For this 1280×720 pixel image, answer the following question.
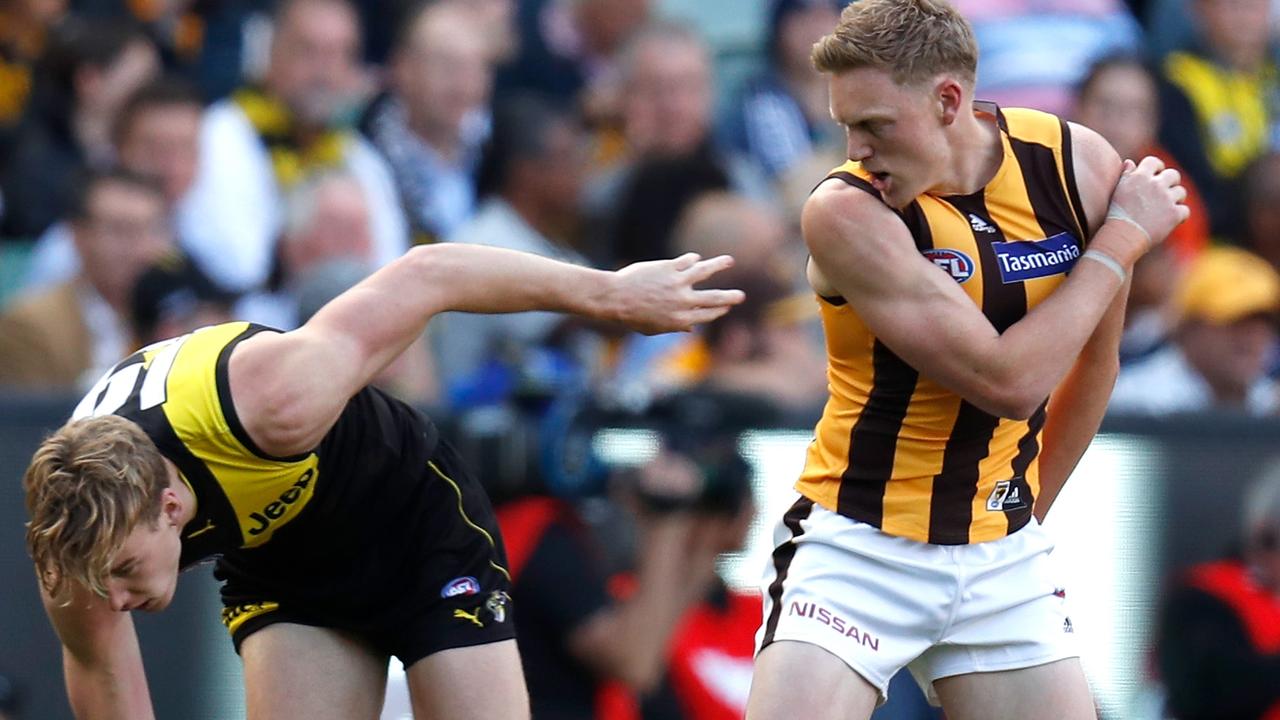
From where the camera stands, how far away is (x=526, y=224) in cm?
813

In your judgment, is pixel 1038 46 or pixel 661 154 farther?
pixel 1038 46

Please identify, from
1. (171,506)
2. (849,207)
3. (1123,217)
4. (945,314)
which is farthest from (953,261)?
(171,506)

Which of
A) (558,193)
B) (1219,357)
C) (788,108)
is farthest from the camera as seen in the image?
(788,108)

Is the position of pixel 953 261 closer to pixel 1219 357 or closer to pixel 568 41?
pixel 1219 357

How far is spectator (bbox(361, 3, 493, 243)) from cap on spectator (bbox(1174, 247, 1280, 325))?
10.7 ft

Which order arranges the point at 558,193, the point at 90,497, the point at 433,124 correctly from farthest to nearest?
the point at 433,124 → the point at 558,193 → the point at 90,497

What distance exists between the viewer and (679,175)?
8102mm

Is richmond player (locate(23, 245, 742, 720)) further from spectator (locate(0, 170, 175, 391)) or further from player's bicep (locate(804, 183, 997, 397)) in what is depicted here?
spectator (locate(0, 170, 175, 391))

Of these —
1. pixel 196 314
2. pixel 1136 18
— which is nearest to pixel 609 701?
pixel 196 314

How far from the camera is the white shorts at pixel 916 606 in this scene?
4398 millimetres

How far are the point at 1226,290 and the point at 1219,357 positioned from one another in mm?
305

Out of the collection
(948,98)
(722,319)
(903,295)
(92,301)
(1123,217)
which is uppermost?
(92,301)

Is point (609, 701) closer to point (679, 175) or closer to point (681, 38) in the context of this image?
point (679, 175)

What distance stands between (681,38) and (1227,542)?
3.45m
